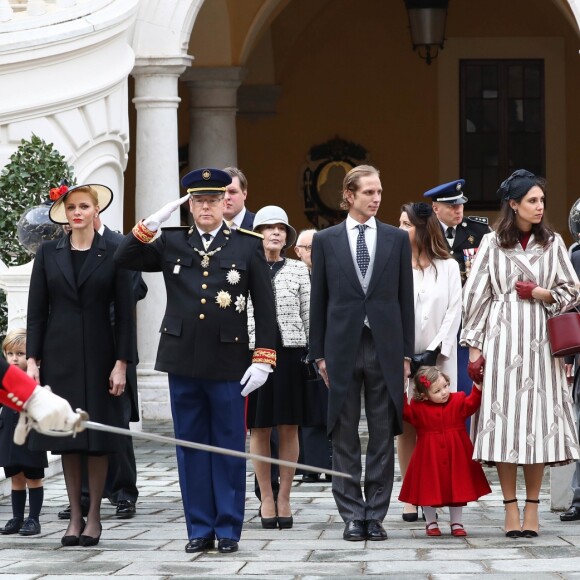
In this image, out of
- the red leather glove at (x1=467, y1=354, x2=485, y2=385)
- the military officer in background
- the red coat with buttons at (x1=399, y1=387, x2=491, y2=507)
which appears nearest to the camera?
the red coat with buttons at (x1=399, y1=387, x2=491, y2=507)

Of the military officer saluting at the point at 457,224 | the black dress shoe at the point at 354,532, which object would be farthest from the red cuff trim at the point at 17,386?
the military officer saluting at the point at 457,224

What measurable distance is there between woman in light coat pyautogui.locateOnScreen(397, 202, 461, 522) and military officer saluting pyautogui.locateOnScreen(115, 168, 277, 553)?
124 cm

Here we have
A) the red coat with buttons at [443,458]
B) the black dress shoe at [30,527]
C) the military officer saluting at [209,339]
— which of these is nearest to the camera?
the military officer saluting at [209,339]

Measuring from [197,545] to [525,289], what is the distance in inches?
76.0

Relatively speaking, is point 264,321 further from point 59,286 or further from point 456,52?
point 456,52

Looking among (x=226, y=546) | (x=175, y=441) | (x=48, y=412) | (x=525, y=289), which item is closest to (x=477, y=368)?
(x=525, y=289)

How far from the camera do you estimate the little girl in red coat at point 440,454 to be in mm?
7781

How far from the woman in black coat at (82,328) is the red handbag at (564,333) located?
1.97 m

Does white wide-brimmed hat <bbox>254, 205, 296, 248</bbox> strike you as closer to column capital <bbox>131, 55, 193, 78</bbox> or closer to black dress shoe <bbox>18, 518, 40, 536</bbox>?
black dress shoe <bbox>18, 518, 40, 536</bbox>

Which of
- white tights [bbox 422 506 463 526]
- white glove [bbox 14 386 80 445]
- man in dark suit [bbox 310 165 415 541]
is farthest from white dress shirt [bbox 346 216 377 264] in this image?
white glove [bbox 14 386 80 445]

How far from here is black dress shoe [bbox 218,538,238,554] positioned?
7.32 meters

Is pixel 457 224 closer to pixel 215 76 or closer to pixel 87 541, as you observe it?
pixel 87 541

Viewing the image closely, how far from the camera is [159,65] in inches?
547

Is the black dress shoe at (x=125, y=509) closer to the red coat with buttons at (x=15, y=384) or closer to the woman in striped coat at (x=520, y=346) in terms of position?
the woman in striped coat at (x=520, y=346)
